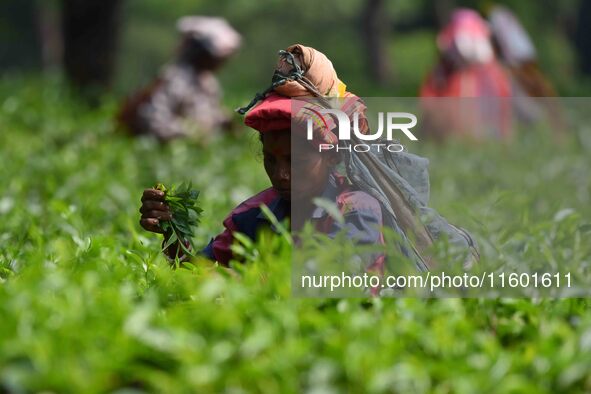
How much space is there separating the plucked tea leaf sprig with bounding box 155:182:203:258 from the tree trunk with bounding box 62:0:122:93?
8.15m

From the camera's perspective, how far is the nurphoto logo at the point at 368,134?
3338 millimetres

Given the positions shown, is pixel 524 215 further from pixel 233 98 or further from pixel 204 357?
pixel 233 98

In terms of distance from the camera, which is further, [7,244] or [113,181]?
[113,181]

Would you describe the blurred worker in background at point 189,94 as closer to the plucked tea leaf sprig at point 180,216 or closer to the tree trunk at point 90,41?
the tree trunk at point 90,41

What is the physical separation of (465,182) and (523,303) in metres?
4.91

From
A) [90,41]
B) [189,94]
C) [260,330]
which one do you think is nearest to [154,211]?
[260,330]

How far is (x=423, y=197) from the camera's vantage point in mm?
3518

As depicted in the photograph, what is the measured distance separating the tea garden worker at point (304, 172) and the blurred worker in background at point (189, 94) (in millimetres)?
5584

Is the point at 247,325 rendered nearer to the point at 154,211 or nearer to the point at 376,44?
the point at 154,211

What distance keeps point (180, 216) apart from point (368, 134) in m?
0.64

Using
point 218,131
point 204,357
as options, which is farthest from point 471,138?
point 204,357

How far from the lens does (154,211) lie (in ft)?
11.8

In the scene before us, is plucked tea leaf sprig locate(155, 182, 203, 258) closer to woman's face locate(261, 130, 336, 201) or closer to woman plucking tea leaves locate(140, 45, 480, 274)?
woman plucking tea leaves locate(140, 45, 480, 274)

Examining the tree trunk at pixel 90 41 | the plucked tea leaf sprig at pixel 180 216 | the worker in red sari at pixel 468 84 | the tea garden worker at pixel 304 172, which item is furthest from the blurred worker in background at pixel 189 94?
the tea garden worker at pixel 304 172
